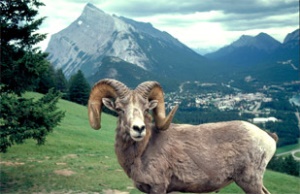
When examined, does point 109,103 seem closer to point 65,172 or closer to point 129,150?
point 129,150

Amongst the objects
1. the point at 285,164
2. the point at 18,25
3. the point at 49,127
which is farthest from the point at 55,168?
the point at 285,164

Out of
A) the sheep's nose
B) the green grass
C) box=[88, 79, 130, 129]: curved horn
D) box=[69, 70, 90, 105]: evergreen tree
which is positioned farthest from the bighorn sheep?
the green grass

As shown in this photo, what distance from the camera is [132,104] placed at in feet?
28.9

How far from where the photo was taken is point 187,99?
167375mm

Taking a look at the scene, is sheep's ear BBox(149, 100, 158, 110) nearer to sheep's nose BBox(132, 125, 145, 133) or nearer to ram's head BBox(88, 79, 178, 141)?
ram's head BBox(88, 79, 178, 141)

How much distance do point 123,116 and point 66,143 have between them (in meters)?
22.6

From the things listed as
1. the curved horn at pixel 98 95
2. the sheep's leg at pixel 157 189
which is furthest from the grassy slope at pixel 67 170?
the sheep's leg at pixel 157 189

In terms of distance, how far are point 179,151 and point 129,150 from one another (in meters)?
1.29

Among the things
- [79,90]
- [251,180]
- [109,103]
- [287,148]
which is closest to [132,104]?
[109,103]

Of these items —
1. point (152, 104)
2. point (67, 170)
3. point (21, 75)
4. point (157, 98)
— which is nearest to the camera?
point (152, 104)

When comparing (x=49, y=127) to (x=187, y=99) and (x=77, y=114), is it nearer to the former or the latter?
(x=77, y=114)

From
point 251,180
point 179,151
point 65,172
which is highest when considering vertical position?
point 179,151

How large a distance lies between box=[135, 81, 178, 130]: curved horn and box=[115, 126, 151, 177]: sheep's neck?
544 mm

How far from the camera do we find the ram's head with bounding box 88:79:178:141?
848 cm
